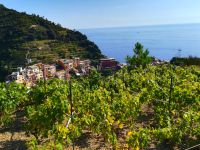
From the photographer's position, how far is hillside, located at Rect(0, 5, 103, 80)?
8599 cm

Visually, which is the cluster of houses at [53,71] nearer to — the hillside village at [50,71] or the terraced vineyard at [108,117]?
the hillside village at [50,71]

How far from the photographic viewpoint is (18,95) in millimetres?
11938

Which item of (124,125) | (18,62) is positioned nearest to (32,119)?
(124,125)

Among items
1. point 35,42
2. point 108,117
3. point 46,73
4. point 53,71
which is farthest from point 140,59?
point 35,42

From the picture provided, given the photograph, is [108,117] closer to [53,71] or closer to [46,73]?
[46,73]

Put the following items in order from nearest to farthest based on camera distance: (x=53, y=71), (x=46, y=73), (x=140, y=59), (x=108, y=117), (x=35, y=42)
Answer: (x=108, y=117) → (x=140, y=59) → (x=46, y=73) → (x=53, y=71) → (x=35, y=42)

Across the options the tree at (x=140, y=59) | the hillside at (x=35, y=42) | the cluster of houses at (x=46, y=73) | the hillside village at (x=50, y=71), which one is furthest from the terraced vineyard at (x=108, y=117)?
the hillside at (x=35, y=42)

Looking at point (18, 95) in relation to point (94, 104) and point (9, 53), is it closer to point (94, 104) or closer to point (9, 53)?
point (94, 104)

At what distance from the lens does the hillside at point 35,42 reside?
86.0 m

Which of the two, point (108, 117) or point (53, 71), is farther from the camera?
point (53, 71)

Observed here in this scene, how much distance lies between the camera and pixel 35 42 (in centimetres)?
9794

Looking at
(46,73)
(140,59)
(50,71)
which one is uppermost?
(140,59)

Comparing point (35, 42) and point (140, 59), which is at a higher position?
point (140, 59)

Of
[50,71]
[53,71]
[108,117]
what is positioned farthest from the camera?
[53,71]
